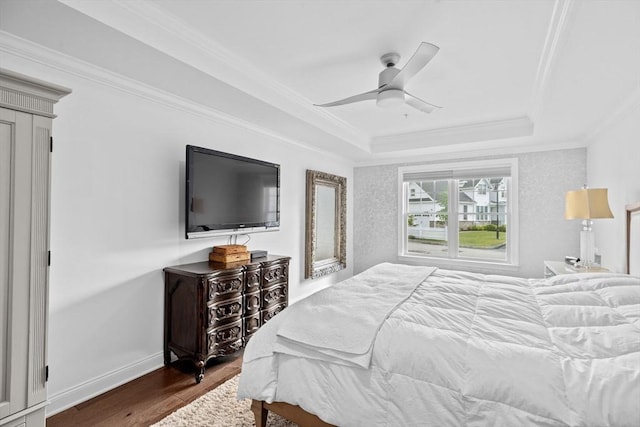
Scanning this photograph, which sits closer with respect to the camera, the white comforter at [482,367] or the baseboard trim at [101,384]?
the white comforter at [482,367]

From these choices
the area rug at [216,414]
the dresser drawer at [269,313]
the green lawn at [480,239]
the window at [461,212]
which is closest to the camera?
the area rug at [216,414]

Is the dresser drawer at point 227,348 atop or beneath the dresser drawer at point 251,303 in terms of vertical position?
beneath

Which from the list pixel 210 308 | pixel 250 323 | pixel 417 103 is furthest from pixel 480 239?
pixel 210 308

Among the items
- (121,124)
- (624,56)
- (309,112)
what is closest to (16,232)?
(121,124)

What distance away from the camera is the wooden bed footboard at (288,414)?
1.64m

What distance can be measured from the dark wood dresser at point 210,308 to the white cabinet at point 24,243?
109 centimetres

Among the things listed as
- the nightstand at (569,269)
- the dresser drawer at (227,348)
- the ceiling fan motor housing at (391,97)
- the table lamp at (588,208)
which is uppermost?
the ceiling fan motor housing at (391,97)

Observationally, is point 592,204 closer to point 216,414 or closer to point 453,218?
point 453,218

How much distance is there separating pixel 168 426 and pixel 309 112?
2995mm

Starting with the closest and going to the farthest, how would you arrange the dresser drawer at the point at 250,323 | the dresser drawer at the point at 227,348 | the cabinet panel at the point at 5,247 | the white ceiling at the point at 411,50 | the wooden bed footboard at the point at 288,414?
1. the cabinet panel at the point at 5,247
2. the wooden bed footboard at the point at 288,414
3. the white ceiling at the point at 411,50
4. the dresser drawer at the point at 227,348
5. the dresser drawer at the point at 250,323

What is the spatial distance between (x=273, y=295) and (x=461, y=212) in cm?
343

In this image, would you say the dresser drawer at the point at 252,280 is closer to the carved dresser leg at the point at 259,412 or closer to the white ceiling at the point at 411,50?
the carved dresser leg at the point at 259,412

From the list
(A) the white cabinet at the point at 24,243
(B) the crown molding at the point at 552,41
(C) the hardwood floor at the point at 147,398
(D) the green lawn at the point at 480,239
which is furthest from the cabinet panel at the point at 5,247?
(D) the green lawn at the point at 480,239

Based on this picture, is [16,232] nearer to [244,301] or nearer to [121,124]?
[121,124]
